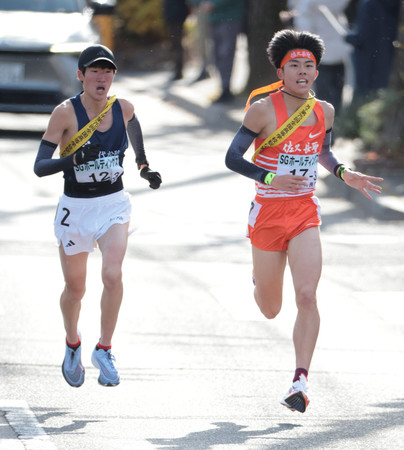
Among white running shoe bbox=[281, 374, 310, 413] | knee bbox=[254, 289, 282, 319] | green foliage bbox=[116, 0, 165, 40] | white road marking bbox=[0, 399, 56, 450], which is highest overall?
knee bbox=[254, 289, 282, 319]

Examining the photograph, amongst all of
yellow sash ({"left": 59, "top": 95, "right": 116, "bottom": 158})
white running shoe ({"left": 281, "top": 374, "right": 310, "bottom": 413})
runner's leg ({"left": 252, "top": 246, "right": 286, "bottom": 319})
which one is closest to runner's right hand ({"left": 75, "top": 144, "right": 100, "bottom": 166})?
yellow sash ({"left": 59, "top": 95, "right": 116, "bottom": 158})

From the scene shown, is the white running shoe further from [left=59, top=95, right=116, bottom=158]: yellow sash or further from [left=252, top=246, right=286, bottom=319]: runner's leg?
[left=59, top=95, right=116, bottom=158]: yellow sash

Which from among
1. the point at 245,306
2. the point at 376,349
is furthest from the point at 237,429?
the point at 245,306

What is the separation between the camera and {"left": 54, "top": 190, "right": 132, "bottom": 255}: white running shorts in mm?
5993

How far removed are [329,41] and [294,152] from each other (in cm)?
908

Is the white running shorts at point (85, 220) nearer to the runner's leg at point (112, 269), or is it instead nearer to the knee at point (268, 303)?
the runner's leg at point (112, 269)

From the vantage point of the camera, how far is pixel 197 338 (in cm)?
741

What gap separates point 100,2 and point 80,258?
10.5m

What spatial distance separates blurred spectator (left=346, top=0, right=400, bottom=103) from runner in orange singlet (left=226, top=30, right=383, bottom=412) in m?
8.58

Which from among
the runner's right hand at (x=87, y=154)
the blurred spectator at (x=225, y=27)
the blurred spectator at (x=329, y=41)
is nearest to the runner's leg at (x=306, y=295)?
the runner's right hand at (x=87, y=154)

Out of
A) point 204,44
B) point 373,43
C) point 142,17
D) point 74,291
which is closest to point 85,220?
point 74,291

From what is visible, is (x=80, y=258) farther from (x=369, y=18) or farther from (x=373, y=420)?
(x=369, y=18)

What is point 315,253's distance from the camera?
19.5 feet

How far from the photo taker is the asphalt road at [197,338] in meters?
5.56
